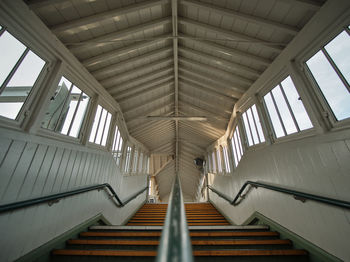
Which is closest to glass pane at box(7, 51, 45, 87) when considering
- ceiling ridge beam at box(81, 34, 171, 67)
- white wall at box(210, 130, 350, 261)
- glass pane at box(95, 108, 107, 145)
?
ceiling ridge beam at box(81, 34, 171, 67)

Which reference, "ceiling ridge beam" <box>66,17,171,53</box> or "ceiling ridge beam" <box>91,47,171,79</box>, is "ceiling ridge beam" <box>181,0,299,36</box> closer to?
"ceiling ridge beam" <box>66,17,171,53</box>

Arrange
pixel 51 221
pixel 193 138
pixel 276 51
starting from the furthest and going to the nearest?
pixel 193 138
pixel 276 51
pixel 51 221

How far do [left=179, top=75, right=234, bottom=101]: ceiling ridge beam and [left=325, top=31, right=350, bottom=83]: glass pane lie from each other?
2.72 meters

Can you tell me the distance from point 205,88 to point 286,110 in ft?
8.90

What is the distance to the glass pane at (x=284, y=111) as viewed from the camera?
2.58 meters

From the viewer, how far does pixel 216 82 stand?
435cm

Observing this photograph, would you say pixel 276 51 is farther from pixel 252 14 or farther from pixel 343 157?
pixel 343 157

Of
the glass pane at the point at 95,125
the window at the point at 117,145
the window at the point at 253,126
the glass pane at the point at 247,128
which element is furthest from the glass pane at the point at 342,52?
the window at the point at 117,145

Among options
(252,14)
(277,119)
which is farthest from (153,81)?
(277,119)

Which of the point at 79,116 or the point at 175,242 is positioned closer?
the point at 175,242

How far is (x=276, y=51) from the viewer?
2.77 metres

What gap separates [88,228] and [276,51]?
480cm

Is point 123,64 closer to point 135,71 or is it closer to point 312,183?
point 135,71

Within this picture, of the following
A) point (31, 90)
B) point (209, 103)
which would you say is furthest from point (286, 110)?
point (31, 90)
